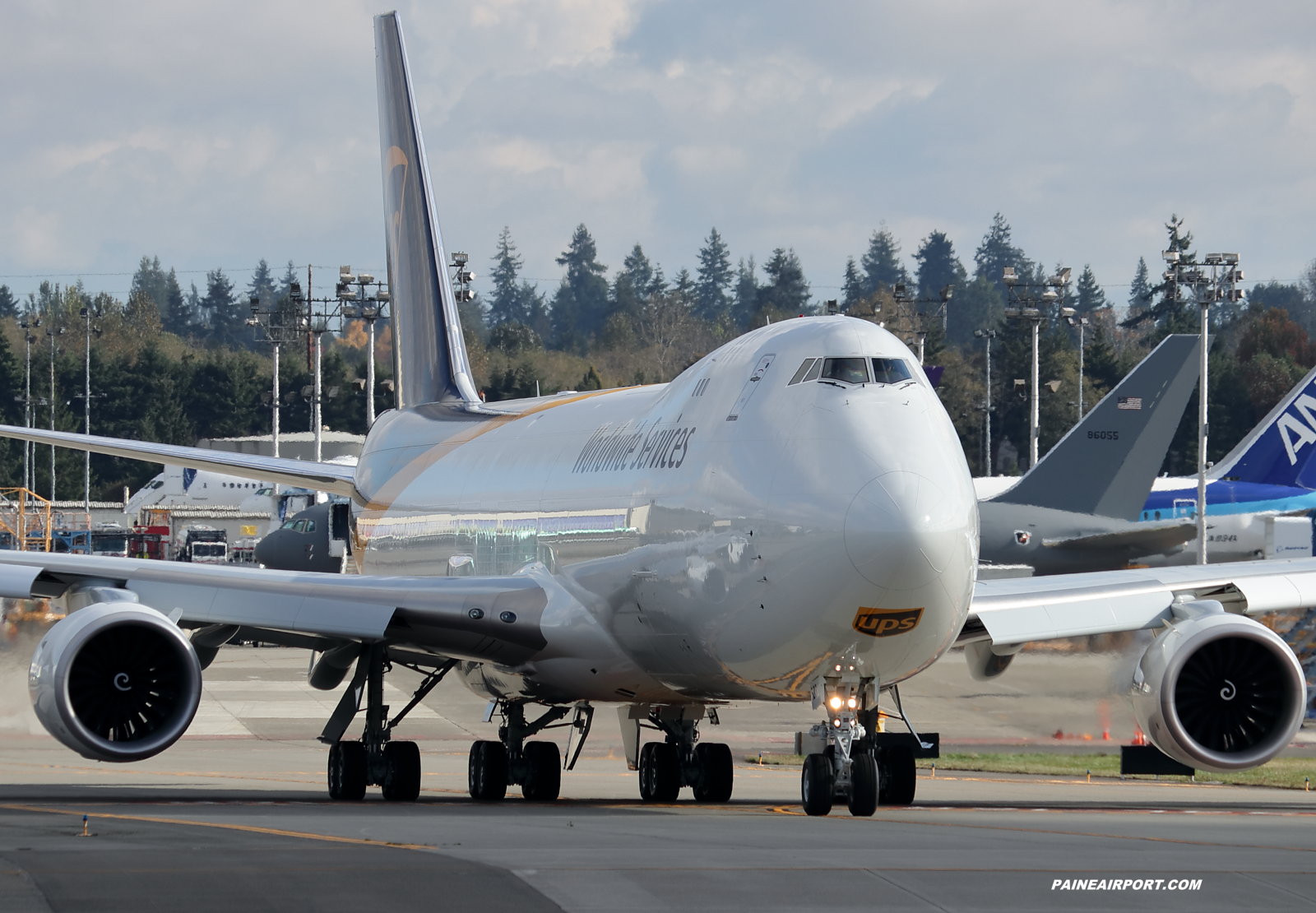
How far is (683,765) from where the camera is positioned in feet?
67.2

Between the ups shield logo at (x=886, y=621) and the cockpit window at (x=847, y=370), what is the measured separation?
2040 mm

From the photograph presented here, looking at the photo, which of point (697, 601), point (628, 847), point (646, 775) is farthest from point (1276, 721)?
point (628, 847)

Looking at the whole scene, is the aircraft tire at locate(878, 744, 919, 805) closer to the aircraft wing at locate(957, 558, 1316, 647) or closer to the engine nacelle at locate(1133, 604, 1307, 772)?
the aircraft wing at locate(957, 558, 1316, 647)

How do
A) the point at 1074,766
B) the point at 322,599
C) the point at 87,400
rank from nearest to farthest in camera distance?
the point at 322,599, the point at 1074,766, the point at 87,400

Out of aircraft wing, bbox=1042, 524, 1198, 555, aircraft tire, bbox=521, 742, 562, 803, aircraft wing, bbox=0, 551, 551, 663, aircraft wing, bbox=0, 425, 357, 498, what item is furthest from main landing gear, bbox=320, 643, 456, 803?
aircraft wing, bbox=1042, 524, 1198, 555

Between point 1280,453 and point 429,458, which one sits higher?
point 1280,453

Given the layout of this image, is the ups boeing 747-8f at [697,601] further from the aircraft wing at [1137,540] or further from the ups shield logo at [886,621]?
the aircraft wing at [1137,540]

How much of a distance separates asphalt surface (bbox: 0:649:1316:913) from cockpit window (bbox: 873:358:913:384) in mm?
3677

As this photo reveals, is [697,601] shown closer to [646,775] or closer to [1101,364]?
[646,775]

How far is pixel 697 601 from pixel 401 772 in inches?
226

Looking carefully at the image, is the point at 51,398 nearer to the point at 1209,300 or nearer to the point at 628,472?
the point at 1209,300

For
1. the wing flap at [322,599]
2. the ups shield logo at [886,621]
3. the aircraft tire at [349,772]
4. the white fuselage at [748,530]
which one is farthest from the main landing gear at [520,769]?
the ups shield logo at [886,621]

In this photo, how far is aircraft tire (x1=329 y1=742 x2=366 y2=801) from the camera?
2031 centimetres

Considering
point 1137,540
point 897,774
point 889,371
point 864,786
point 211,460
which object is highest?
point 889,371
